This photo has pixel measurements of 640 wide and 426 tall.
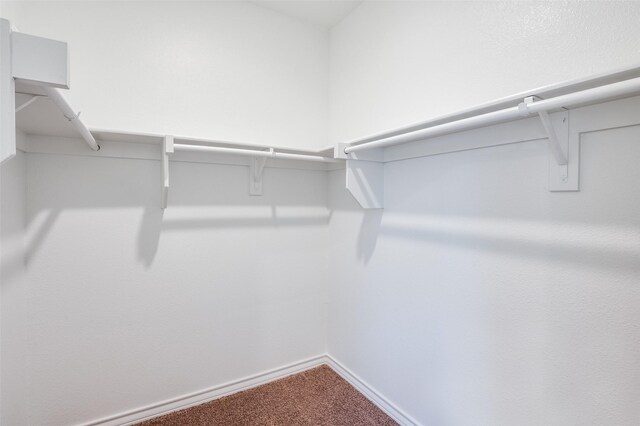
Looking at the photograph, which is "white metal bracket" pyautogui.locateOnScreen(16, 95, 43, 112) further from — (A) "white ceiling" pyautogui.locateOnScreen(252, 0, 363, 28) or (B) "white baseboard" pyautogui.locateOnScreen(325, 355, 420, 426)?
(B) "white baseboard" pyautogui.locateOnScreen(325, 355, 420, 426)

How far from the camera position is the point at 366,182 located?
1.63 meters

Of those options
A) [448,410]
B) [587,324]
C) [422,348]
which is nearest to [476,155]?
[587,324]

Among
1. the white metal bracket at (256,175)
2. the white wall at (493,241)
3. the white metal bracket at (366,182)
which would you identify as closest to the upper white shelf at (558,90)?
the white wall at (493,241)

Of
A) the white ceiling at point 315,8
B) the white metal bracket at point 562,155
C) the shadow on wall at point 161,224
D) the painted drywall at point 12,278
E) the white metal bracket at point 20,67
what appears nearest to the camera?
the white metal bracket at point 20,67

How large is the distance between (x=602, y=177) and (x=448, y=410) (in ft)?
3.65

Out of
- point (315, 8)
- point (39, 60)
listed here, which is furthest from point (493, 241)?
point (315, 8)

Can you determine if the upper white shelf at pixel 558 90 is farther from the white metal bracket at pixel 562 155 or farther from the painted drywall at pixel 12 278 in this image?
the painted drywall at pixel 12 278

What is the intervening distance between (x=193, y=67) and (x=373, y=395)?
2.12m

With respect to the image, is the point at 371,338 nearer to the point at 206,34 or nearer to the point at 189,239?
the point at 189,239

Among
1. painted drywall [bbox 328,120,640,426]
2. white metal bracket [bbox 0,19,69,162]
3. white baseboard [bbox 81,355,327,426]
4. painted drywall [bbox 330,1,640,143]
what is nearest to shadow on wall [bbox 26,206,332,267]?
painted drywall [bbox 328,120,640,426]

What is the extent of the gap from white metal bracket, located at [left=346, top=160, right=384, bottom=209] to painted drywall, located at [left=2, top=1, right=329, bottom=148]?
604mm

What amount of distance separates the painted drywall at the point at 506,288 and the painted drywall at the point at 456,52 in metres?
0.24

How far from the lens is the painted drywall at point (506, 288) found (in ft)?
2.97

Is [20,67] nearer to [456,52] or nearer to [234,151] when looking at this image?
[234,151]
